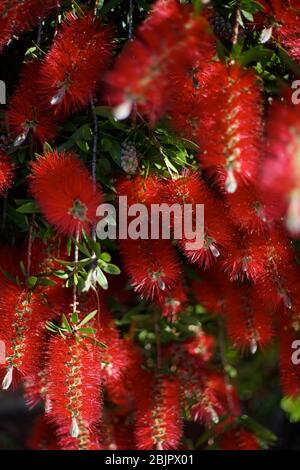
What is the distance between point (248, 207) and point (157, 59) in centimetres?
35

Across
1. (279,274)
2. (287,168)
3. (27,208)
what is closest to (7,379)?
(27,208)

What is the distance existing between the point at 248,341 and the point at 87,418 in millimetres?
379

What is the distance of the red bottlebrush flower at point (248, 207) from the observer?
1.03m

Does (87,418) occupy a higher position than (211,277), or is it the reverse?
(211,277)

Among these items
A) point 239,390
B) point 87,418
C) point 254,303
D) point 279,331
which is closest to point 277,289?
point 254,303

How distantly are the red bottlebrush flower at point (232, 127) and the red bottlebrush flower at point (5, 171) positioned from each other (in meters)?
0.38

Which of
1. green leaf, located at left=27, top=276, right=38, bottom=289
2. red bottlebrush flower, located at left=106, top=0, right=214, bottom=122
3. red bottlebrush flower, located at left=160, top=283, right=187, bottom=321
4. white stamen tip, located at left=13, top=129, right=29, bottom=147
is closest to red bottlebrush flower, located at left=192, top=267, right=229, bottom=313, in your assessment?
red bottlebrush flower, located at left=160, top=283, right=187, bottom=321

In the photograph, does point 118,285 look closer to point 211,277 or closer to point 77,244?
point 211,277

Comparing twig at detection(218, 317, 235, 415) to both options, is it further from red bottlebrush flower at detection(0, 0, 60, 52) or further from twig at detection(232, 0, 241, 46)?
red bottlebrush flower at detection(0, 0, 60, 52)

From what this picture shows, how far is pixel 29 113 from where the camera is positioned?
113cm

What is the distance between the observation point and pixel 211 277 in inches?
58.1

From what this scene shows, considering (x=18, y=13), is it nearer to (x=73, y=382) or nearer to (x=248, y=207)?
(x=248, y=207)
